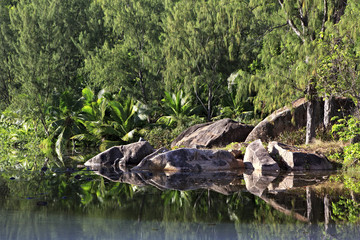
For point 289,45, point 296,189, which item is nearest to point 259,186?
point 296,189

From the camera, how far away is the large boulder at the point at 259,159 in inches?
456

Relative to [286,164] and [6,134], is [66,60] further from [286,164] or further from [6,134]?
[286,164]

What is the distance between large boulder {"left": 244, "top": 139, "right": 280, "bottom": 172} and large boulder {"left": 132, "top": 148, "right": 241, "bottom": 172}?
437 millimetres

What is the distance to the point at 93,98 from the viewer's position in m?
23.9

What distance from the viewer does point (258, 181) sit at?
9664mm

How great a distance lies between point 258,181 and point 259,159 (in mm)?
2239

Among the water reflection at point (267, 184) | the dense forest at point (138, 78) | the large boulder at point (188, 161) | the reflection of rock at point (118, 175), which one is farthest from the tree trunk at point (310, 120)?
the reflection of rock at point (118, 175)

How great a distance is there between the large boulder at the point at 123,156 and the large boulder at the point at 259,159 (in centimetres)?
327

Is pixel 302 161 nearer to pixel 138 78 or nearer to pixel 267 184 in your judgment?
pixel 267 184

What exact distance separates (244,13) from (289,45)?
1.99 metres

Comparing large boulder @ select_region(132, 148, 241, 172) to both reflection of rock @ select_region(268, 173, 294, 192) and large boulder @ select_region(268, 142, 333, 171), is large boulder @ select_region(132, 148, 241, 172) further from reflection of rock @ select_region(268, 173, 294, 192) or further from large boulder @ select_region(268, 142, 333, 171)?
reflection of rock @ select_region(268, 173, 294, 192)

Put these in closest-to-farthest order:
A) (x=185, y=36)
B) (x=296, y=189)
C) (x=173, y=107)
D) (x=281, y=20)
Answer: (x=296, y=189) < (x=281, y=20) < (x=185, y=36) < (x=173, y=107)

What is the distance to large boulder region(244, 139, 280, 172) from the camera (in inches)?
Result: 456

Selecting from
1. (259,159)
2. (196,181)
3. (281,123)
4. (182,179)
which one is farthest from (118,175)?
(281,123)
